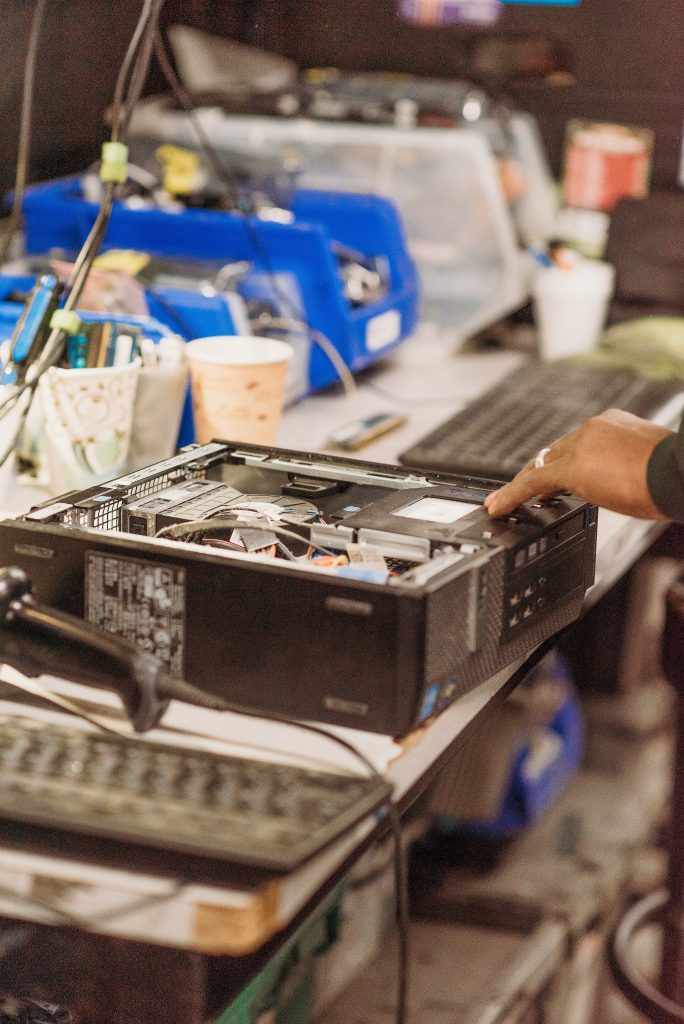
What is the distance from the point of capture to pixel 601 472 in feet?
3.73

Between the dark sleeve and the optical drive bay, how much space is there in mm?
87

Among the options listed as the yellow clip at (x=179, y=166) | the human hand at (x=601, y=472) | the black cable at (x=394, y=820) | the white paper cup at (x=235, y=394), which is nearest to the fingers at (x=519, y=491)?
the human hand at (x=601, y=472)

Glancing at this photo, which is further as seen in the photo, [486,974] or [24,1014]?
[486,974]

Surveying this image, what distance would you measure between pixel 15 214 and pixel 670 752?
186 centimetres

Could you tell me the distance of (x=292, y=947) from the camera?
4.90ft

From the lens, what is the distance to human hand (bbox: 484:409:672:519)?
112 cm

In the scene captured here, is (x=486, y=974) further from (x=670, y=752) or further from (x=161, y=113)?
(x=161, y=113)

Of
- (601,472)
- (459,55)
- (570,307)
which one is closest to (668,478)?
(601,472)

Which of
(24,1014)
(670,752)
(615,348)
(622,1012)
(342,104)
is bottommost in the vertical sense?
(622,1012)

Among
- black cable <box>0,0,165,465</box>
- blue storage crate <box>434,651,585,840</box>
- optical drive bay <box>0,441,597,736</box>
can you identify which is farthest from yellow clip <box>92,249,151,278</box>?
blue storage crate <box>434,651,585,840</box>

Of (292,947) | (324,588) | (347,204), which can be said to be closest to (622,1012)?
(292,947)

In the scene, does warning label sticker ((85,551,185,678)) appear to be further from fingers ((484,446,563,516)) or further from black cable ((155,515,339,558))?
fingers ((484,446,563,516))

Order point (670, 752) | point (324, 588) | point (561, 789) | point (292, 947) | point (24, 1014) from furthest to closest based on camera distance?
1. point (670, 752)
2. point (561, 789)
3. point (292, 947)
4. point (24, 1014)
5. point (324, 588)

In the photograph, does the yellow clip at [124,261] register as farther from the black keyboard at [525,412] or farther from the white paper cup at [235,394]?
the black keyboard at [525,412]
